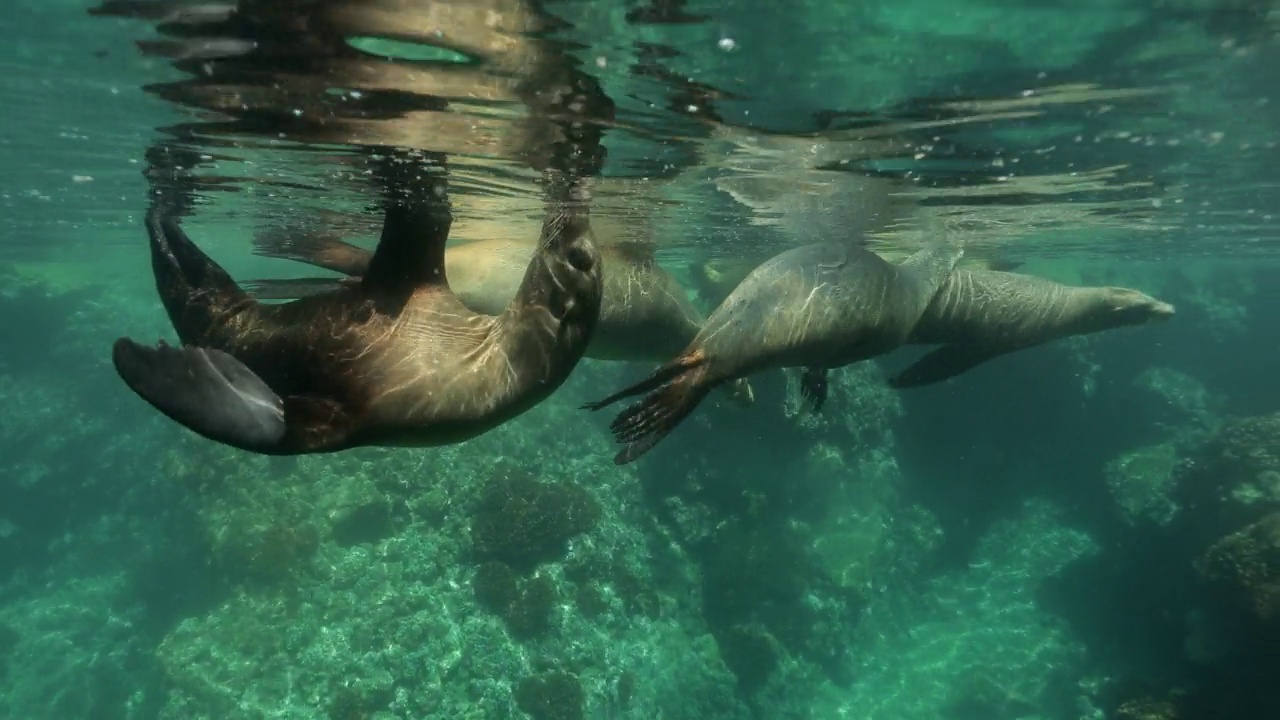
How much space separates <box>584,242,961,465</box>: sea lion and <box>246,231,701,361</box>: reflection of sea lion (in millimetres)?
1796

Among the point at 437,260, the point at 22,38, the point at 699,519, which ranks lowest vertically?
the point at 699,519

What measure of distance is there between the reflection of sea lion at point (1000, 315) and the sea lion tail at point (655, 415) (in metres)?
4.66

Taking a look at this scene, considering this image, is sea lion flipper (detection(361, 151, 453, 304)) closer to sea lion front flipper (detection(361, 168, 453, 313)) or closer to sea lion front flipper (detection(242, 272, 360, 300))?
sea lion front flipper (detection(361, 168, 453, 313))

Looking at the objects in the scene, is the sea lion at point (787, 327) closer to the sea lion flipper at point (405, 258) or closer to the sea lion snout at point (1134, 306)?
the sea lion flipper at point (405, 258)

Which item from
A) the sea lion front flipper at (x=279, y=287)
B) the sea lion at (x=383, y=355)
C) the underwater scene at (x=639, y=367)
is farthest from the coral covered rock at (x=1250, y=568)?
the sea lion front flipper at (x=279, y=287)

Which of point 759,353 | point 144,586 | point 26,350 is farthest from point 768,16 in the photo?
point 26,350

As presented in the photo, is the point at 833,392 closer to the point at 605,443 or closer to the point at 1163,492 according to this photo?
the point at 605,443

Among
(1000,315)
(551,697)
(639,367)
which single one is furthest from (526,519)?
(1000,315)

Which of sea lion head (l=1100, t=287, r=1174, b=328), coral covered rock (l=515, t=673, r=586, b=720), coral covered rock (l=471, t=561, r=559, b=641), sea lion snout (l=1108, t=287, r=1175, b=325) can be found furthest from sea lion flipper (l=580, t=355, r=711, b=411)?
coral covered rock (l=471, t=561, r=559, b=641)

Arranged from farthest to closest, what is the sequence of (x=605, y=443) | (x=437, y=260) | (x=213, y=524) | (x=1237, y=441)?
(x=605, y=443), (x=1237, y=441), (x=213, y=524), (x=437, y=260)

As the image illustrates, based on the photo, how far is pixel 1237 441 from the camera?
19.4 metres

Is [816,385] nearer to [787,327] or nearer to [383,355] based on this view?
[787,327]

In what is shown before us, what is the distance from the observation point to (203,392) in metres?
2.66

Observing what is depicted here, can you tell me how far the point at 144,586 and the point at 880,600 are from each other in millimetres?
19509
